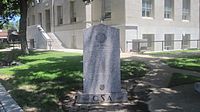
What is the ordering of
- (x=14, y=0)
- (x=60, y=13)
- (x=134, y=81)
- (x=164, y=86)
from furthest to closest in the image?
(x=60, y=13) → (x=14, y=0) → (x=134, y=81) → (x=164, y=86)

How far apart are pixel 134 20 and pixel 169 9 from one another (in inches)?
226

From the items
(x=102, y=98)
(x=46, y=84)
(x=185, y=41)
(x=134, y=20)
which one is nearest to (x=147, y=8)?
(x=134, y=20)

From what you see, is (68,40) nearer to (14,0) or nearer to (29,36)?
(29,36)

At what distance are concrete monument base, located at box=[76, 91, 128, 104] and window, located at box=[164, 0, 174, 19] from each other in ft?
79.2

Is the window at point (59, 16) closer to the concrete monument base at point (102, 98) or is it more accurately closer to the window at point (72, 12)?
the window at point (72, 12)

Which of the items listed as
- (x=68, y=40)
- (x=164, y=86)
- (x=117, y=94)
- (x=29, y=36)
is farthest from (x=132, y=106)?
(x=29, y=36)

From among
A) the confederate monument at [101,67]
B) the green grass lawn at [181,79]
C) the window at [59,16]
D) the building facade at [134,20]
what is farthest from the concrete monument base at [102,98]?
the window at [59,16]

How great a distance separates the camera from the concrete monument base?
27.1 feet

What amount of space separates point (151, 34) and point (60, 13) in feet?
34.6

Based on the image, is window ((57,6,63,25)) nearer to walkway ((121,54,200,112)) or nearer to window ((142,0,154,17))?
window ((142,0,154,17))

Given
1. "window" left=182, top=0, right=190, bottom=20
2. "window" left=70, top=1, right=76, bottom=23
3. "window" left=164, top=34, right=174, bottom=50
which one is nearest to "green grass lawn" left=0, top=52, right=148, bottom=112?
"window" left=164, top=34, right=174, bottom=50

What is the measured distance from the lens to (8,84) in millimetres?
11219

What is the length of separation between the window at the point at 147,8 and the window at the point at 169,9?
238 centimetres

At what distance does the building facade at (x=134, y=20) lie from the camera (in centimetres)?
2730
